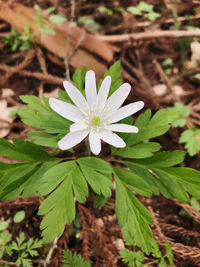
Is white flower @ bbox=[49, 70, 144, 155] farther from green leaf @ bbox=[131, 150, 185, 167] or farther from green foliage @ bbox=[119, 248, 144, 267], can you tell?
green foliage @ bbox=[119, 248, 144, 267]

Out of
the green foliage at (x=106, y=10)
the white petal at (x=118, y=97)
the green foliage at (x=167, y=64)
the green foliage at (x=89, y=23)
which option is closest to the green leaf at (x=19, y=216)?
the white petal at (x=118, y=97)

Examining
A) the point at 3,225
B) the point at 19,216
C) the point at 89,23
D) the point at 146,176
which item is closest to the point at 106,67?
the point at 89,23

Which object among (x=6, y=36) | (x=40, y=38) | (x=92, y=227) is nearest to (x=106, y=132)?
(x=92, y=227)

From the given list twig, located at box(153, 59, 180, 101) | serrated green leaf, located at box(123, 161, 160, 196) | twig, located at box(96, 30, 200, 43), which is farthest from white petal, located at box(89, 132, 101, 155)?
twig, located at box(96, 30, 200, 43)

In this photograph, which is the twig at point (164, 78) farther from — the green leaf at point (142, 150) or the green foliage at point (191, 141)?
the green leaf at point (142, 150)

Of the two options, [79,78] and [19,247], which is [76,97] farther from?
[19,247]

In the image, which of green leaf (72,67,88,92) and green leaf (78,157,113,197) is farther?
green leaf (72,67,88,92)

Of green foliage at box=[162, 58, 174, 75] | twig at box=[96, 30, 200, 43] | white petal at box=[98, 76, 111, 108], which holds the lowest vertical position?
white petal at box=[98, 76, 111, 108]

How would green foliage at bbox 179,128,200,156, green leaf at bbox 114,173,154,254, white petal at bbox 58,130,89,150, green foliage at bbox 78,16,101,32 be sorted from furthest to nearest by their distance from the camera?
green foliage at bbox 78,16,101,32
green foliage at bbox 179,128,200,156
green leaf at bbox 114,173,154,254
white petal at bbox 58,130,89,150

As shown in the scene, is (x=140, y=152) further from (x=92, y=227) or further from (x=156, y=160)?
(x=92, y=227)
